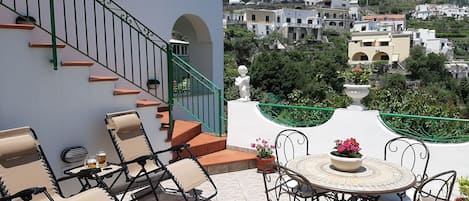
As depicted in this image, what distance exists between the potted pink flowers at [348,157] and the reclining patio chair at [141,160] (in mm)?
1456

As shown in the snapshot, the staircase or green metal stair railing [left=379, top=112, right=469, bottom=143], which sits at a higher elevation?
green metal stair railing [left=379, top=112, right=469, bottom=143]

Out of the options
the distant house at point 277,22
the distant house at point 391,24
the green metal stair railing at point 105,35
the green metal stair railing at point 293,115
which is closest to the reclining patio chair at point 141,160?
the green metal stair railing at point 105,35

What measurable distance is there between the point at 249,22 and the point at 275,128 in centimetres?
7183

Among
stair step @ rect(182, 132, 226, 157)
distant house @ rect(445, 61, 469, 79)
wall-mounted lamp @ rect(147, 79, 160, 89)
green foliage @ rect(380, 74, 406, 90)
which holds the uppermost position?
wall-mounted lamp @ rect(147, 79, 160, 89)

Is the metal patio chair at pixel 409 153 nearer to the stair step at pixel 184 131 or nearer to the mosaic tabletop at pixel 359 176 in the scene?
the mosaic tabletop at pixel 359 176

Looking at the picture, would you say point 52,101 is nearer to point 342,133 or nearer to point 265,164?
point 265,164

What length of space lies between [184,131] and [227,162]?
39.3 inches

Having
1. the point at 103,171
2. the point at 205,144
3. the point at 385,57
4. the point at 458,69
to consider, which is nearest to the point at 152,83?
the point at 205,144

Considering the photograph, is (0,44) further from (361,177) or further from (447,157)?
(447,157)

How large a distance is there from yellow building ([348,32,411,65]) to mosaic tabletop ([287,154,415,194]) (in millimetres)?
57928

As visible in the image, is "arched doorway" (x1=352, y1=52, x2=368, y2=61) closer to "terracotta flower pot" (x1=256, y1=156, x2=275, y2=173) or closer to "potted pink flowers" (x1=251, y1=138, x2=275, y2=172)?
"potted pink flowers" (x1=251, y1=138, x2=275, y2=172)

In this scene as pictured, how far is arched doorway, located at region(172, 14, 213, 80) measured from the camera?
8.36 metres

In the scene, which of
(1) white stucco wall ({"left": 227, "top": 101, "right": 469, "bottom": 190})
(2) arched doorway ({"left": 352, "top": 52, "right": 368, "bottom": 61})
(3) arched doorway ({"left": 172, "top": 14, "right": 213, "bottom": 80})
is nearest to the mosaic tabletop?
(1) white stucco wall ({"left": 227, "top": 101, "right": 469, "bottom": 190})

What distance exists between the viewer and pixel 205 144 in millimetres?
5703
